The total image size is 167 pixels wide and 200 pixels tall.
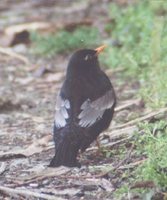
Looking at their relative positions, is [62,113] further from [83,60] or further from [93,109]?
[83,60]

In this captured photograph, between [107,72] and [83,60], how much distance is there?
117 inches

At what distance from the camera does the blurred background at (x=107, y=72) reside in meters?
5.80

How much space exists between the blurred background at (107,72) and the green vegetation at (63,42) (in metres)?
0.01

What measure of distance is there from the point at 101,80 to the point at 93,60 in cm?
32

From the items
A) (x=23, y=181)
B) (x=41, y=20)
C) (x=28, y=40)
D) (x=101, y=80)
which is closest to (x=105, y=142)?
(x=101, y=80)

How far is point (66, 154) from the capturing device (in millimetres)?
5879

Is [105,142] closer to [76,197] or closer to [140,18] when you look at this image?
[76,197]

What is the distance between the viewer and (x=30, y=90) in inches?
372

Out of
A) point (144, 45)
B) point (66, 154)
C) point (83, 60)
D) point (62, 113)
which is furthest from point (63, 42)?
point (66, 154)

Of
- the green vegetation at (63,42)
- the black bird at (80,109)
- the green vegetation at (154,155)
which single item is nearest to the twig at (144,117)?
the black bird at (80,109)

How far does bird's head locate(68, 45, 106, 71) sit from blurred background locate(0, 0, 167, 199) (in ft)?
2.14

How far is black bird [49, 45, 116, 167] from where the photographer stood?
594 centimetres

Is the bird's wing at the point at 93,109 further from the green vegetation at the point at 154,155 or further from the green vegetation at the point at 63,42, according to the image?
the green vegetation at the point at 63,42

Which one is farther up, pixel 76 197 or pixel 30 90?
pixel 76 197
